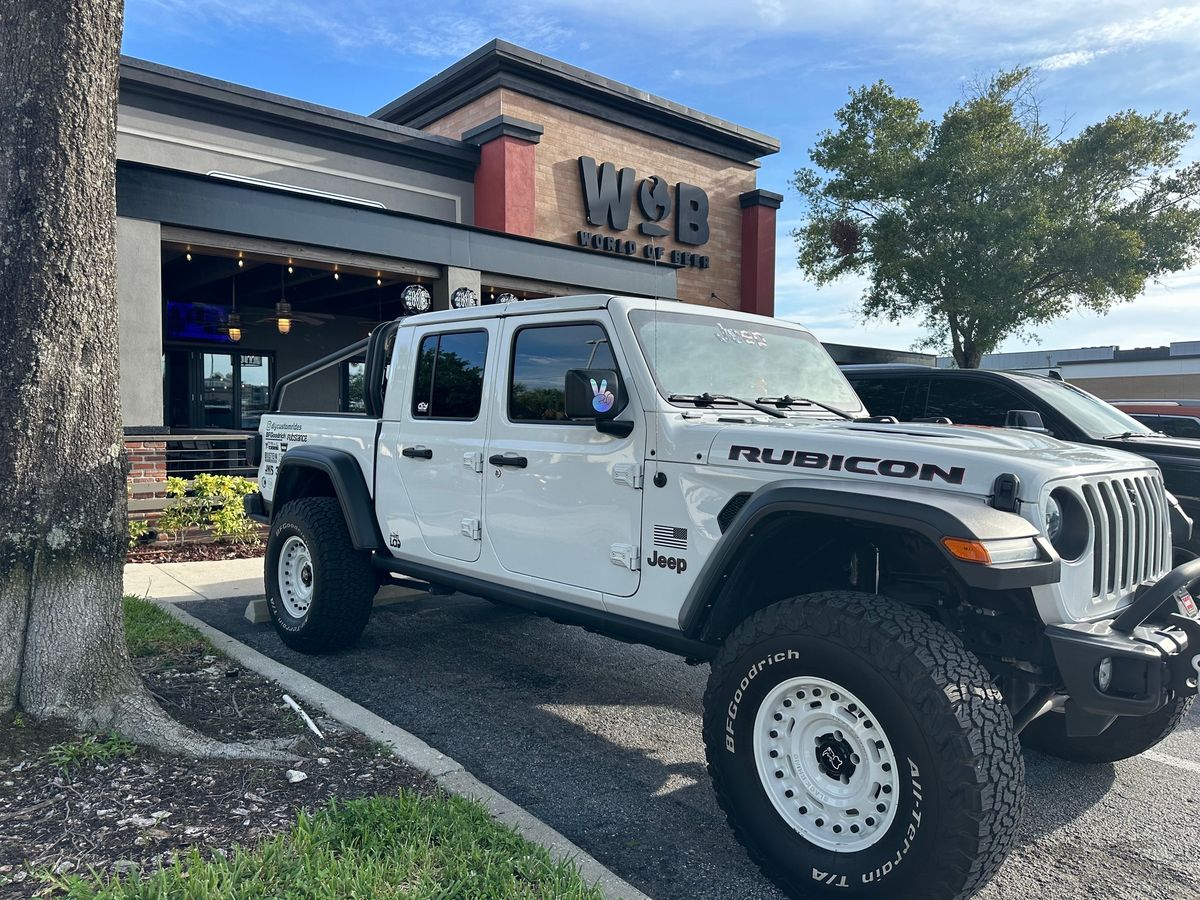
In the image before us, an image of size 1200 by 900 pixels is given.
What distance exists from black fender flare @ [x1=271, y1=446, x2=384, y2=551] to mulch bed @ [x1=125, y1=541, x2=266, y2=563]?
382cm

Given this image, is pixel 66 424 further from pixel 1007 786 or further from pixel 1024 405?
pixel 1024 405

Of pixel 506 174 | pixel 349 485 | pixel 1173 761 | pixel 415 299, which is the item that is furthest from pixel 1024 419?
pixel 506 174

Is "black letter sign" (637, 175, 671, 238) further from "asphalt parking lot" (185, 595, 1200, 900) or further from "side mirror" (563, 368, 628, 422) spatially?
"side mirror" (563, 368, 628, 422)

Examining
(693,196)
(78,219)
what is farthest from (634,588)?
Answer: (693,196)

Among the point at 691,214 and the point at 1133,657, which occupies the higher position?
the point at 691,214

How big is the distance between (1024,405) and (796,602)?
464 cm

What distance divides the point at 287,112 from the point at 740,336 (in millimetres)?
12871

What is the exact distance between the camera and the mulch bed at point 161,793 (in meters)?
2.76

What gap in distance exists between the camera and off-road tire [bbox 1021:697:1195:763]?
3805 millimetres

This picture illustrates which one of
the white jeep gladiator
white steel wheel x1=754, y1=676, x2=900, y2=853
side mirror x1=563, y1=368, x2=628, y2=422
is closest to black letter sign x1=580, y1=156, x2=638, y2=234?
the white jeep gladiator

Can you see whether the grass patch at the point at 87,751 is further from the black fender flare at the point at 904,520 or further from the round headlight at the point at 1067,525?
the round headlight at the point at 1067,525

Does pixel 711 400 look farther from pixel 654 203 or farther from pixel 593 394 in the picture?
pixel 654 203

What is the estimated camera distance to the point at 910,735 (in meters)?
2.70

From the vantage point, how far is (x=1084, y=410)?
6934 mm
